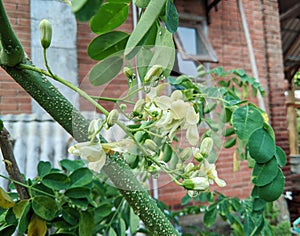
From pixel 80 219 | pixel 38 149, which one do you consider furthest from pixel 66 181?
pixel 38 149

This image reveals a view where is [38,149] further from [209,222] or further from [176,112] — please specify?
[176,112]

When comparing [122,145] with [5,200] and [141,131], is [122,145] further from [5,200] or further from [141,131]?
[5,200]

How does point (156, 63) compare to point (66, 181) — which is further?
point (66, 181)

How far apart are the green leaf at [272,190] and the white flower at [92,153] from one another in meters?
0.28

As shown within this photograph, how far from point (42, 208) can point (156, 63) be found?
0.83ft

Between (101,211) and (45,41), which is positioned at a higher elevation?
(45,41)

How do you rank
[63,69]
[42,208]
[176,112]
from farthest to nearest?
[63,69]
[42,208]
[176,112]

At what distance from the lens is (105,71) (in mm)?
299

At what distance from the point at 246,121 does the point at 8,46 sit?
1.24 feet

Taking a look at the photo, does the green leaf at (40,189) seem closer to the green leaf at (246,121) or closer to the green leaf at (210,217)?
the green leaf at (246,121)

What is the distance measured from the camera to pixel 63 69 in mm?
1734

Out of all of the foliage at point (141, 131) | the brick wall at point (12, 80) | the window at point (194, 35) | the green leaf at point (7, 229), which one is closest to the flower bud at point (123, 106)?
the foliage at point (141, 131)

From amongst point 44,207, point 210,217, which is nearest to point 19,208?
point 44,207

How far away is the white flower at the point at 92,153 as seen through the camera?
0.81ft
